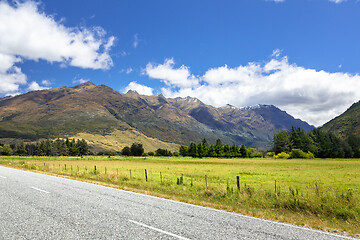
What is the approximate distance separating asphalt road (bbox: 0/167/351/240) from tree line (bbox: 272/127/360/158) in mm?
115766

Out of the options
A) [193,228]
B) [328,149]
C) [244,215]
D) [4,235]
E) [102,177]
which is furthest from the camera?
[328,149]

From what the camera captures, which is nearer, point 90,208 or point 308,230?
point 308,230

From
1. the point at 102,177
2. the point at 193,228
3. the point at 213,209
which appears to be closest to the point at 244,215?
the point at 213,209

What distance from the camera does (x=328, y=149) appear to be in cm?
11181

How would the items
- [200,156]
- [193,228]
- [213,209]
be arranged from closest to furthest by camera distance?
1. [193,228]
2. [213,209]
3. [200,156]

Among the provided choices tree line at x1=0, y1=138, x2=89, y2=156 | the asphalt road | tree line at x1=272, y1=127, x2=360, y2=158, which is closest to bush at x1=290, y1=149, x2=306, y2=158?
tree line at x1=272, y1=127, x2=360, y2=158

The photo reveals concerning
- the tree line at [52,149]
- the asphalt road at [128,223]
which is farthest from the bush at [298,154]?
the tree line at [52,149]

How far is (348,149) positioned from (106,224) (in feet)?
458

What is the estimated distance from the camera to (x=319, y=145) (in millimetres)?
115250

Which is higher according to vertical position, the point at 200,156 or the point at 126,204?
the point at 126,204

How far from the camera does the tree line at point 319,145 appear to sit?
111812 millimetres

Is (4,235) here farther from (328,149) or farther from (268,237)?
(328,149)

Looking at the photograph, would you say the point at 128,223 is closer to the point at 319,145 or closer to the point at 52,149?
the point at 319,145

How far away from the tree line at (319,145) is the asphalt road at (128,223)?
4558 inches
